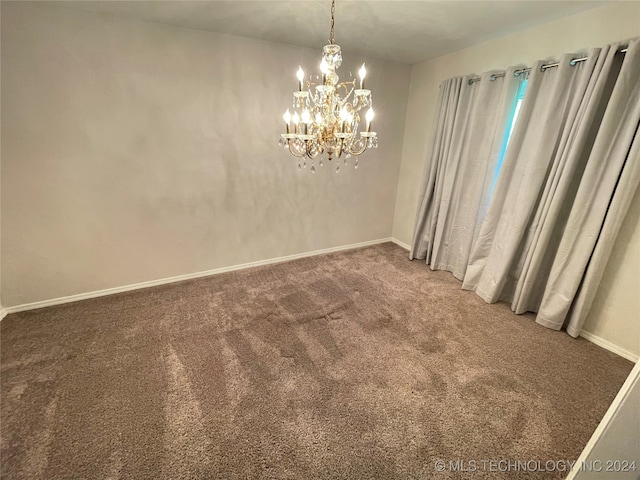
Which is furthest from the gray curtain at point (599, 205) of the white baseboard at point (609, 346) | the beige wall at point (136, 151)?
the beige wall at point (136, 151)

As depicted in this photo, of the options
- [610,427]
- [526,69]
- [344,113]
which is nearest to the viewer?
[610,427]

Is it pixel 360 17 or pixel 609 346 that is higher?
pixel 360 17

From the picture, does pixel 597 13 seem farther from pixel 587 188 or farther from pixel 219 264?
pixel 219 264

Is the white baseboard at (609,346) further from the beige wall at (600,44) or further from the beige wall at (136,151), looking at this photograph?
the beige wall at (136,151)

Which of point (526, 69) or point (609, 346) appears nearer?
point (609, 346)

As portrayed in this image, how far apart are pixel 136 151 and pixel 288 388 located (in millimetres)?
2279

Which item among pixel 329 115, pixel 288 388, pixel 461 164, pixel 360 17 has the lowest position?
pixel 288 388

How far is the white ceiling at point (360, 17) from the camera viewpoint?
184cm

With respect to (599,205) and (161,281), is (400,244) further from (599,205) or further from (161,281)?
(161,281)

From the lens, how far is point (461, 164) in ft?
9.26

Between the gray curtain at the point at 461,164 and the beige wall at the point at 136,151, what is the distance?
929mm

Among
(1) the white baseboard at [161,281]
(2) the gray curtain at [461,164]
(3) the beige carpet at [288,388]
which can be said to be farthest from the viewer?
(2) the gray curtain at [461,164]

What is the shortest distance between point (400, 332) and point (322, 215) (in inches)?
68.0

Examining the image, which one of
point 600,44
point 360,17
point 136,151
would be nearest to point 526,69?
point 600,44
